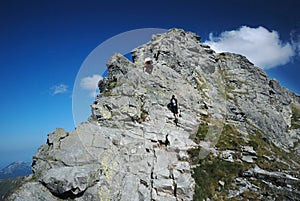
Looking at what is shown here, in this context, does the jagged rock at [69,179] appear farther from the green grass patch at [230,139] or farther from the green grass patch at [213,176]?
the green grass patch at [230,139]

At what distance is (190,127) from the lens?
24375 millimetres

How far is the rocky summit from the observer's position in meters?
15.1

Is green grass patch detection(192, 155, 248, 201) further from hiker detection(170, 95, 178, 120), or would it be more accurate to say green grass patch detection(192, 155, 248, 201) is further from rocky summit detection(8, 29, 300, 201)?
hiker detection(170, 95, 178, 120)

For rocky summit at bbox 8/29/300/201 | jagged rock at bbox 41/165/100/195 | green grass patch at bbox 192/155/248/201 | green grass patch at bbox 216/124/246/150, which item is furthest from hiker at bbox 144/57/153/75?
jagged rock at bbox 41/165/100/195

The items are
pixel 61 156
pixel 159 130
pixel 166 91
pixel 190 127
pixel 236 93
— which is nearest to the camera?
pixel 61 156

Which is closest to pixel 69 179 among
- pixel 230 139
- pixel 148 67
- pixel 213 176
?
pixel 213 176

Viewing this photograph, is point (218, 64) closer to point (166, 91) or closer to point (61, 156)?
point (166, 91)

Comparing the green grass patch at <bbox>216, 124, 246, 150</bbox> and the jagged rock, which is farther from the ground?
the green grass patch at <bbox>216, 124, 246, 150</bbox>

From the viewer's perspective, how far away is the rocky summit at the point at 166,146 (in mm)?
15102

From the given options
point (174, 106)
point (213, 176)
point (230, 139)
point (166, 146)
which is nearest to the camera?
point (213, 176)

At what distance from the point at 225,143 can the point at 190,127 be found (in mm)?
4536

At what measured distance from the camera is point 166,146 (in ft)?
65.6

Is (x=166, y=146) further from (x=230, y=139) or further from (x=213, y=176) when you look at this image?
(x=230, y=139)

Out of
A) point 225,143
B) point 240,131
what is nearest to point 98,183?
point 225,143
